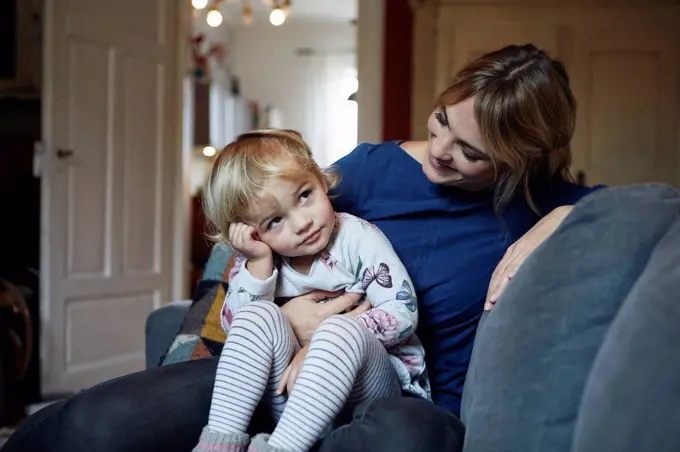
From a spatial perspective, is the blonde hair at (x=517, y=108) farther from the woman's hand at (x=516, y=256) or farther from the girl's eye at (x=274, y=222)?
the girl's eye at (x=274, y=222)

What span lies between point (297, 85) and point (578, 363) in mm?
6387

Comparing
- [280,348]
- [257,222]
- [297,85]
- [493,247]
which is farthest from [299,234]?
[297,85]

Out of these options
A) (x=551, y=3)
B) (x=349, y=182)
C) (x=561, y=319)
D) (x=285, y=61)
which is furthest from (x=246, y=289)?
(x=285, y=61)

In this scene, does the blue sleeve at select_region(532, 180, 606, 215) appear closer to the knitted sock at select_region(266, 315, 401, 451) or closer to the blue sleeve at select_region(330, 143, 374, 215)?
the blue sleeve at select_region(330, 143, 374, 215)

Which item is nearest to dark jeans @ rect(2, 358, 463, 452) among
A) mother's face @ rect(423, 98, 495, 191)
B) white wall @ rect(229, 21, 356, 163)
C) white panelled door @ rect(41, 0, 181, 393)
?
mother's face @ rect(423, 98, 495, 191)

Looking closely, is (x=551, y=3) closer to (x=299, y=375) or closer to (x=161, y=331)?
(x=161, y=331)

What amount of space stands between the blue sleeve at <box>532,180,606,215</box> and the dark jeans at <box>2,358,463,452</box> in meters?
0.51

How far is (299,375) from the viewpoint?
0.96 metres

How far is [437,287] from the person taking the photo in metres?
1.22

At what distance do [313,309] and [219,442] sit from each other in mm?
280

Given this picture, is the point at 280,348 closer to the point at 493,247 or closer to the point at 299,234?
the point at 299,234

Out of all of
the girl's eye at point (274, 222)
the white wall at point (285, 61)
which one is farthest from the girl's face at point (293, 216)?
the white wall at point (285, 61)

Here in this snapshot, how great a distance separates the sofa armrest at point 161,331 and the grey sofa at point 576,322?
34.5 inches

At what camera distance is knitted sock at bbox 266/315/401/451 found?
932 millimetres
